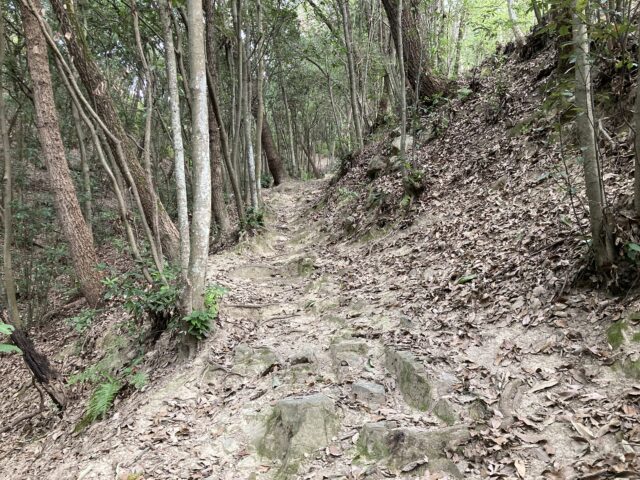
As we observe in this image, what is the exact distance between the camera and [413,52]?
1002 centimetres

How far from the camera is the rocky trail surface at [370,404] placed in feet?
10.0

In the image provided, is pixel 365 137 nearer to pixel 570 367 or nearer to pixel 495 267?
pixel 495 267

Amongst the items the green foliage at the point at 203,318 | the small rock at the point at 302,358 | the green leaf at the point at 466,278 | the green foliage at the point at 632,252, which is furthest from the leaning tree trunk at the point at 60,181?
the green foliage at the point at 632,252

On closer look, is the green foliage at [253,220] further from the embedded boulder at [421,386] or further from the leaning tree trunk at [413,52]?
the embedded boulder at [421,386]

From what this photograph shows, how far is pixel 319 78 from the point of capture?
2247cm

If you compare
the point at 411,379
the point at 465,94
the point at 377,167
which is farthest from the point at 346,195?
the point at 411,379

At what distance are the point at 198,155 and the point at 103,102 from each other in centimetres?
383

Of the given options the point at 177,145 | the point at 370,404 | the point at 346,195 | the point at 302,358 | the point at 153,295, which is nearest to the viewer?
the point at 370,404

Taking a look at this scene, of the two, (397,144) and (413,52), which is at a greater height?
(413,52)

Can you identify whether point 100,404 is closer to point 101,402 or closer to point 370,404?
point 101,402

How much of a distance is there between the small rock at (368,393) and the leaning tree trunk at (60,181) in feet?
20.5

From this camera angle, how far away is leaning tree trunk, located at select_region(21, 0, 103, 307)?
7867 mm

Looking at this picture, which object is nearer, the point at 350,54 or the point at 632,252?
the point at 632,252

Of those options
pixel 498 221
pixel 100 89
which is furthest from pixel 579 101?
pixel 100 89
